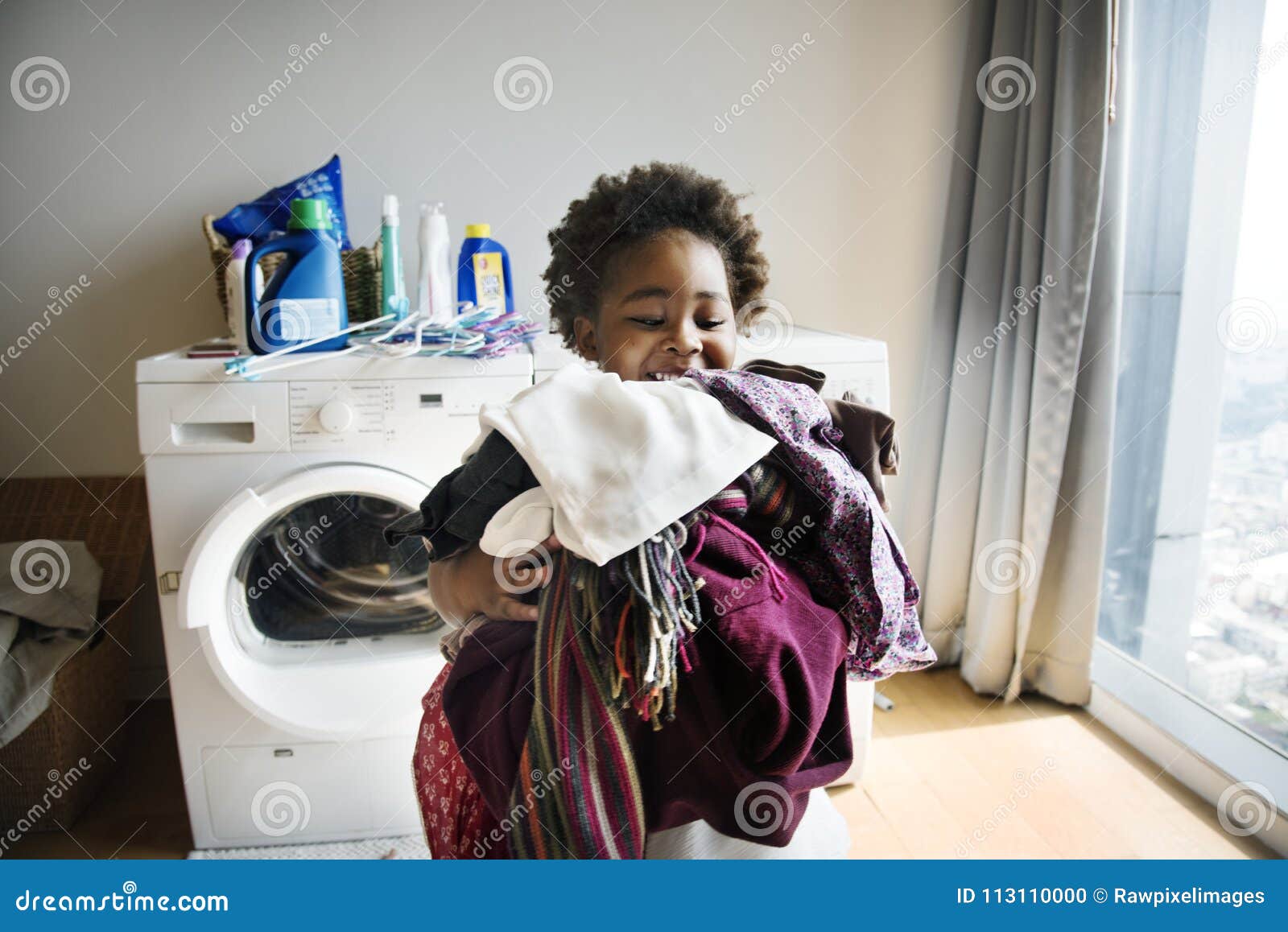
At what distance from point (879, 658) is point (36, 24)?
6.83 ft

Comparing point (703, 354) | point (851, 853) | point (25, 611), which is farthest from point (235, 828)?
point (703, 354)

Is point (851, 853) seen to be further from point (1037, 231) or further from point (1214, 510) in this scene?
point (1037, 231)

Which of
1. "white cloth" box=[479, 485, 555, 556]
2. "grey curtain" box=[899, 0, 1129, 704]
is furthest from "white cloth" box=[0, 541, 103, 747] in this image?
"grey curtain" box=[899, 0, 1129, 704]

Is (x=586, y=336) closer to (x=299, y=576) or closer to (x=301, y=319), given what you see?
(x=301, y=319)

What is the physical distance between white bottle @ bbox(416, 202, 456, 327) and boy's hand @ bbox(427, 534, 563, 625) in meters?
1.03

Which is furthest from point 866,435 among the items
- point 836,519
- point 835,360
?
point 835,360

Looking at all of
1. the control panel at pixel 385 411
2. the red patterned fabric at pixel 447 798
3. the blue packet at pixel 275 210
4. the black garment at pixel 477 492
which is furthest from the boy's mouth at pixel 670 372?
the blue packet at pixel 275 210

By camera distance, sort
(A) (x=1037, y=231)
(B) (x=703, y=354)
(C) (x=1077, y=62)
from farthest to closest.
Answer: (A) (x=1037, y=231)
(C) (x=1077, y=62)
(B) (x=703, y=354)

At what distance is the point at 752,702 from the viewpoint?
0.59 metres

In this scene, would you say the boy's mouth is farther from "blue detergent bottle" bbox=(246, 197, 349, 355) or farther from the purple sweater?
"blue detergent bottle" bbox=(246, 197, 349, 355)

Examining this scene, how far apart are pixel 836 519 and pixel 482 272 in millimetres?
1233

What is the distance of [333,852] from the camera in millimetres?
1505

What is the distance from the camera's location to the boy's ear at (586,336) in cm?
95

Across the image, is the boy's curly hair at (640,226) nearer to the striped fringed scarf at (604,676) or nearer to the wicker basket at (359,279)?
the striped fringed scarf at (604,676)
